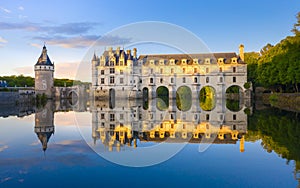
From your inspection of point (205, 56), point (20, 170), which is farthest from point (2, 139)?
point (205, 56)

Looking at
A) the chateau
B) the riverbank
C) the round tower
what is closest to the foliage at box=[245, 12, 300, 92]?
the riverbank

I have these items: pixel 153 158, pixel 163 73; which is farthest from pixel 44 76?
pixel 153 158

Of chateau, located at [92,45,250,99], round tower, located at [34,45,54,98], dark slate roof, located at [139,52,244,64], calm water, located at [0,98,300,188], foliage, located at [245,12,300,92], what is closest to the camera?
calm water, located at [0,98,300,188]

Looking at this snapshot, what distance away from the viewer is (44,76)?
1757 inches

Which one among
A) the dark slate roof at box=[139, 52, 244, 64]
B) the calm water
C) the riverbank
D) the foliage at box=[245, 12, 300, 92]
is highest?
the dark slate roof at box=[139, 52, 244, 64]

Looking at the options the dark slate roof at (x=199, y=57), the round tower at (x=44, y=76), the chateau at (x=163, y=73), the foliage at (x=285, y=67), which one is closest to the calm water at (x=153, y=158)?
the foliage at (x=285, y=67)

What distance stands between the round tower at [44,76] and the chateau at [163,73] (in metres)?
7.12

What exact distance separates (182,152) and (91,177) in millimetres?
3392

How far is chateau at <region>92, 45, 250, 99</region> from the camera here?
41.4 meters

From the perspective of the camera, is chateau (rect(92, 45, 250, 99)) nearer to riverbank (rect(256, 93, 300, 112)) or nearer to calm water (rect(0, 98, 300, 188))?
riverbank (rect(256, 93, 300, 112))

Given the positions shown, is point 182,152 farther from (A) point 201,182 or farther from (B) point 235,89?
(B) point 235,89

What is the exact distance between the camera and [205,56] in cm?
4316

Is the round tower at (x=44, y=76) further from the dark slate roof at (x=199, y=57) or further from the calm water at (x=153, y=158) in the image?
the calm water at (x=153, y=158)

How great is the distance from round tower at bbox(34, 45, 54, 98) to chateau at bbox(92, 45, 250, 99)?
7118 millimetres
